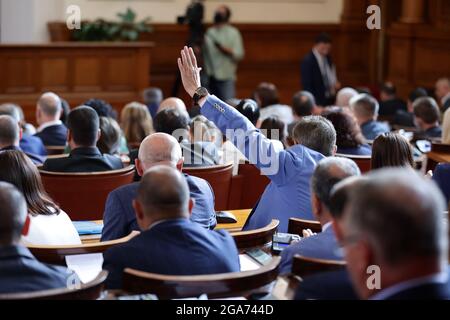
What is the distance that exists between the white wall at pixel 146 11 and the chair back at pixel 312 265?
31.2 feet

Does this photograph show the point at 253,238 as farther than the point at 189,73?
No

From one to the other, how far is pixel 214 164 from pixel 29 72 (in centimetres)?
562

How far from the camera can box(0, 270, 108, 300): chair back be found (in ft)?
8.09

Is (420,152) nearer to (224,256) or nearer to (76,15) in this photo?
(224,256)

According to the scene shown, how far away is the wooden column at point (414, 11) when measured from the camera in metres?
12.0

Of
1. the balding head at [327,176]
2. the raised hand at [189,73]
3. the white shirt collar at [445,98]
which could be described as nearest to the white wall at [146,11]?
the white shirt collar at [445,98]

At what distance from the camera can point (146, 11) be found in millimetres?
12547

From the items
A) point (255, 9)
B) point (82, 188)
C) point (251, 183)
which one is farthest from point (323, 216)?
point (255, 9)

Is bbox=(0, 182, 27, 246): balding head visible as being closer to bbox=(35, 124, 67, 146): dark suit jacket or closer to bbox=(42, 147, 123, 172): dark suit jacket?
bbox=(42, 147, 123, 172): dark suit jacket

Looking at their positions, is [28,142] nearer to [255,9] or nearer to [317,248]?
[317,248]

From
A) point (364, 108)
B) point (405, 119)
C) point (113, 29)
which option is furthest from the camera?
point (113, 29)

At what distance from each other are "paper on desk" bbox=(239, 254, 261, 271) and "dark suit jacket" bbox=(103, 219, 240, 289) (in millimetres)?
382

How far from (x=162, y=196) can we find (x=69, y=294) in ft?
1.67

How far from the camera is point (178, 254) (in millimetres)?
2902
